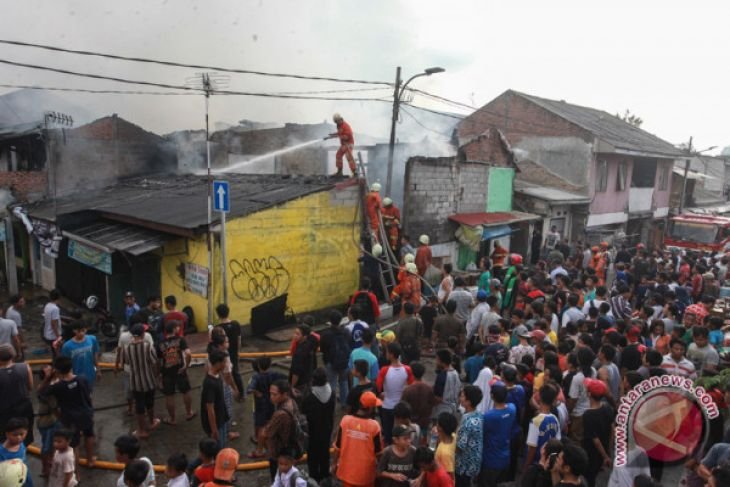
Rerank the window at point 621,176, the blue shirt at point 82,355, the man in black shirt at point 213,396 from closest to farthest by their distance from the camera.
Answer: the man in black shirt at point 213,396 → the blue shirt at point 82,355 → the window at point 621,176

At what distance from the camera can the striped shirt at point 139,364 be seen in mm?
6559

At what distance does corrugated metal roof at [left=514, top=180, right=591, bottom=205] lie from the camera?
19.6 meters

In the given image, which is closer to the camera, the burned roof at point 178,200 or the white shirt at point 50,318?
the white shirt at point 50,318

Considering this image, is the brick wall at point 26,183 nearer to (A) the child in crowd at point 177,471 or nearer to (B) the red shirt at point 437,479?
(A) the child in crowd at point 177,471

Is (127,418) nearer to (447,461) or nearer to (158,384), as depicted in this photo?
(158,384)

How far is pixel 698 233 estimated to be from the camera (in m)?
20.0

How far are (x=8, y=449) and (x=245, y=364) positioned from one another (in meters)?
5.27

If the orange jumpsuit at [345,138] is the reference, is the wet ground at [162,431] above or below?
below

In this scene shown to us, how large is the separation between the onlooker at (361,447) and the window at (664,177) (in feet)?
A: 95.6

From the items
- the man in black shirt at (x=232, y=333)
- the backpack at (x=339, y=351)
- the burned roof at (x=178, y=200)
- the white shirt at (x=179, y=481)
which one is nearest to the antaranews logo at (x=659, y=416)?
the white shirt at (x=179, y=481)

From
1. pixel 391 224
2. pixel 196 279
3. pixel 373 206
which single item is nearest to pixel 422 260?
pixel 391 224

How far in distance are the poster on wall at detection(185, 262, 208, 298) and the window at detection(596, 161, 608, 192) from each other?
18527mm

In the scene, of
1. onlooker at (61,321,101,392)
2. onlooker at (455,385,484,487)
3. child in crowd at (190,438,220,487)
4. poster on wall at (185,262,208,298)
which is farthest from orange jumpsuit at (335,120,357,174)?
child in crowd at (190,438,220,487)

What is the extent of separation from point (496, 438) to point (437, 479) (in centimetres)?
103
